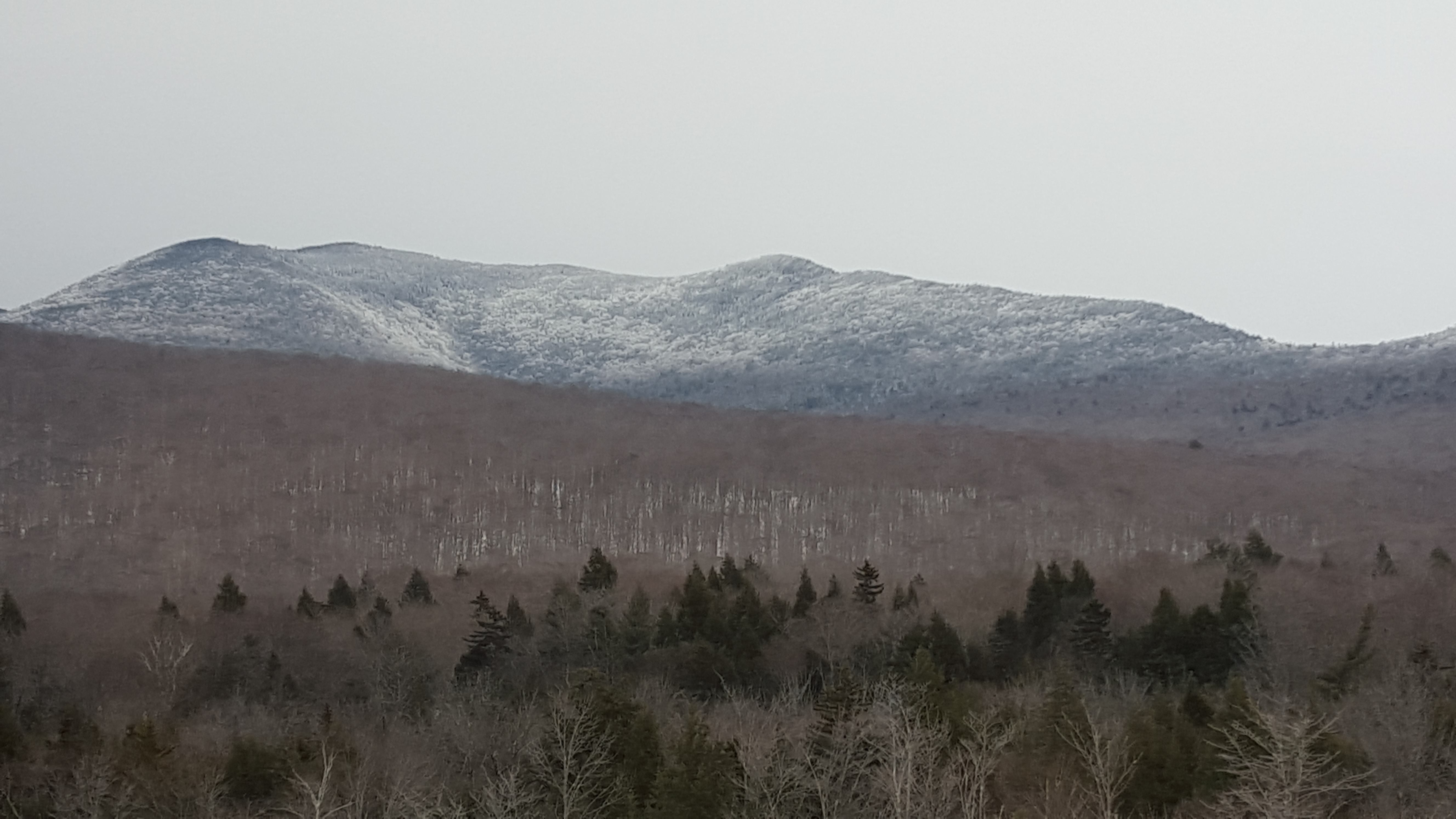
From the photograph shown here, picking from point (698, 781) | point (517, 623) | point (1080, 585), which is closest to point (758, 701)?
point (517, 623)

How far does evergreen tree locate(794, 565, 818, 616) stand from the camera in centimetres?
6242

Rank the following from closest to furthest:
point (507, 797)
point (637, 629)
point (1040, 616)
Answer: point (507, 797)
point (637, 629)
point (1040, 616)

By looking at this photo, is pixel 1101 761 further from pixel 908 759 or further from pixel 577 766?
pixel 577 766

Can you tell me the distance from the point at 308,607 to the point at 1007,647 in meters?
34.2

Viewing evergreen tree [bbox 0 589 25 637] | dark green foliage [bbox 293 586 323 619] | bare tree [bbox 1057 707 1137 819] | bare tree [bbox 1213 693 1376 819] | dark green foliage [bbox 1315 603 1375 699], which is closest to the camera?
bare tree [bbox 1213 693 1376 819]

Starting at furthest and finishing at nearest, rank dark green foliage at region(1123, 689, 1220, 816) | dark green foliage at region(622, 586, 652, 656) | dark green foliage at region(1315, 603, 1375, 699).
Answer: dark green foliage at region(622, 586, 652, 656)
dark green foliage at region(1315, 603, 1375, 699)
dark green foliage at region(1123, 689, 1220, 816)

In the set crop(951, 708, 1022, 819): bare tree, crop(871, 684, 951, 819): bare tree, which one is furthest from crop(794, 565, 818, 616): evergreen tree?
crop(871, 684, 951, 819): bare tree

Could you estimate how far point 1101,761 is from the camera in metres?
28.4

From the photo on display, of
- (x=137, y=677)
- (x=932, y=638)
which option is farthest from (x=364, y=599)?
(x=932, y=638)

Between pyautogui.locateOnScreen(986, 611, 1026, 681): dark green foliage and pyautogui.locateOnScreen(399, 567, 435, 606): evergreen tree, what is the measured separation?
30.3 m

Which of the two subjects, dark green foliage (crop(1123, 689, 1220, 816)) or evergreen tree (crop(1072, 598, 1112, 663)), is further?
evergreen tree (crop(1072, 598, 1112, 663))

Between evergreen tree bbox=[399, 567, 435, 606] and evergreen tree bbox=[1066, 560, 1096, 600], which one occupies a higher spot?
evergreen tree bbox=[1066, 560, 1096, 600]

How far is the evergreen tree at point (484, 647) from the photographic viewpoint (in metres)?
58.1

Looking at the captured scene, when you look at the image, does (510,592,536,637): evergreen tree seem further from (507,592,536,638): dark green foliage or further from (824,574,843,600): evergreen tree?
(824,574,843,600): evergreen tree
